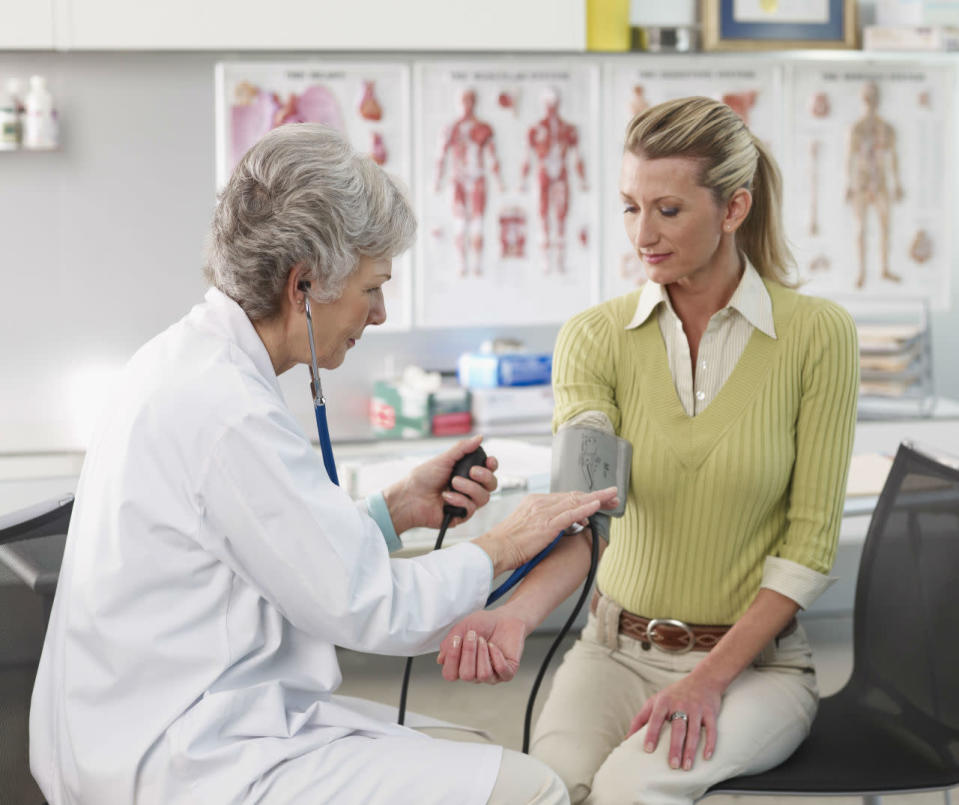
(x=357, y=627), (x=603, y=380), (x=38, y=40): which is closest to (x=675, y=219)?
(x=603, y=380)

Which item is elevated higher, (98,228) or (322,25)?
(322,25)

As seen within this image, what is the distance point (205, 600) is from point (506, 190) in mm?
2237

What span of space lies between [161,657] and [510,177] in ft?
7.55

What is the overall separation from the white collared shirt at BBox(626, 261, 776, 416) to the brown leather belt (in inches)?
13.1

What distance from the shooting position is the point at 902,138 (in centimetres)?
341

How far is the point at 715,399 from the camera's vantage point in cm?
175

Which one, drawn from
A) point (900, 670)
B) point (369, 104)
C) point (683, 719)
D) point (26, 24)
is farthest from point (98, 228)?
point (900, 670)

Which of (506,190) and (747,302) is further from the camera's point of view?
(506,190)

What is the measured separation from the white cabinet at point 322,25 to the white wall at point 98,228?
203mm

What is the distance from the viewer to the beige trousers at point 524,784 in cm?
126

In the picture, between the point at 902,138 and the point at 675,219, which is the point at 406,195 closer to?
the point at 675,219

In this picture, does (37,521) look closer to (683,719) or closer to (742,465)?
(683,719)

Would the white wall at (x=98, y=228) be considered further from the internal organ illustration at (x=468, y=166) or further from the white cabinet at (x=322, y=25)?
the internal organ illustration at (x=468, y=166)

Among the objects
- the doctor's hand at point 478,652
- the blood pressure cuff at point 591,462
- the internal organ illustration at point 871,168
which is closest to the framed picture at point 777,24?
the internal organ illustration at point 871,168
